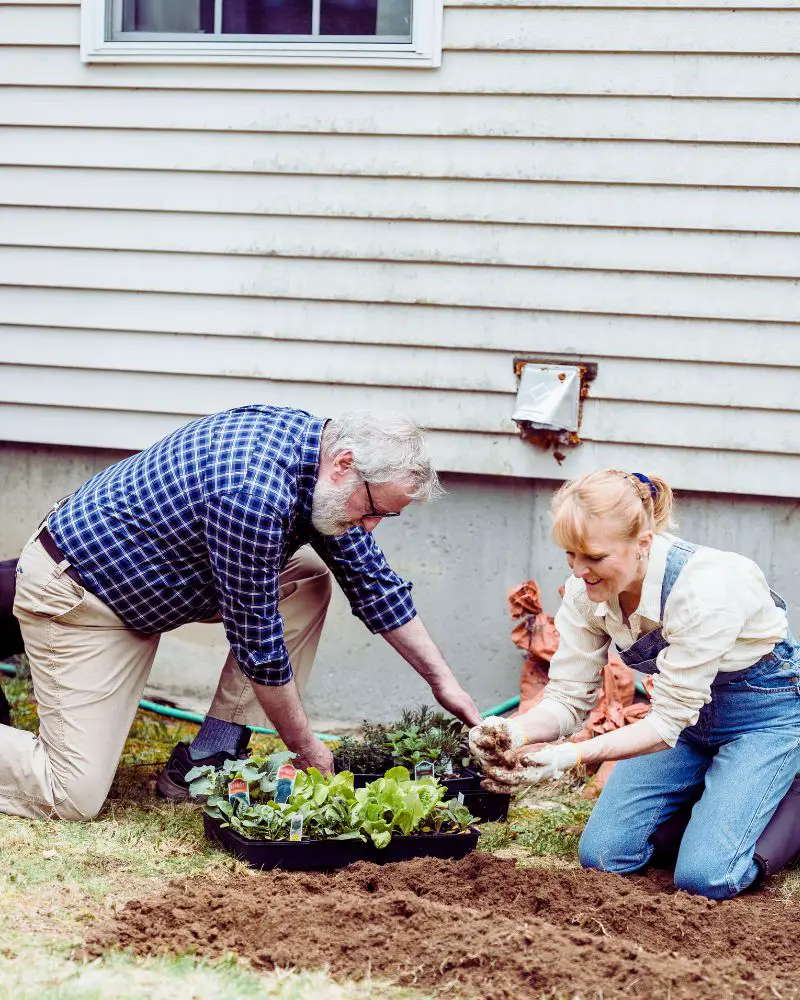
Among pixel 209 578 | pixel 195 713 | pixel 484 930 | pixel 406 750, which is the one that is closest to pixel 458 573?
pixel 406 750

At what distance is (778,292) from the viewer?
4699 mm

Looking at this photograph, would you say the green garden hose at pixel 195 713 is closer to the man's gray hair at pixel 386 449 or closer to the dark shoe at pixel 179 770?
the dark shoe at pixel 179 770

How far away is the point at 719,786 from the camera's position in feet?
11.0

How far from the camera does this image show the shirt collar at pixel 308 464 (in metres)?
3.53

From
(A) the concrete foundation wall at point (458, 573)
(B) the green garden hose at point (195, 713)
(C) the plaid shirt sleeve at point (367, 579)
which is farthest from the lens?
(B) the green garden hose at point (195, 713)

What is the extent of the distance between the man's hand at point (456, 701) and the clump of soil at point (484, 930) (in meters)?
0.66

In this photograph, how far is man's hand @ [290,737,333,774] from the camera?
142 inches

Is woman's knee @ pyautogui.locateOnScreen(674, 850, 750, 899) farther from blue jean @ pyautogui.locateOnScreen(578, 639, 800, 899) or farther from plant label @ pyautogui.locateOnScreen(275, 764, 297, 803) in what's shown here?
plant label @ pyautogui.locateOnScreen(275, 764, 297, 803)

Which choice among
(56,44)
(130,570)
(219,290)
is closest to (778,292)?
(219,290)

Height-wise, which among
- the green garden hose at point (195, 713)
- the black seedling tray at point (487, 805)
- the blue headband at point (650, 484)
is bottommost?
the green garden hose at point (195, 713)

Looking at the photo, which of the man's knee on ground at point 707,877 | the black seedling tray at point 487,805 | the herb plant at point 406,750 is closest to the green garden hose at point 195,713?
the herb plant at point 406,750

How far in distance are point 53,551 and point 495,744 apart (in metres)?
1.63

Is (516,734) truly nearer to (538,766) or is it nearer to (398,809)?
(538,766)

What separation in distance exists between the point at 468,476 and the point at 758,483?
123cm
